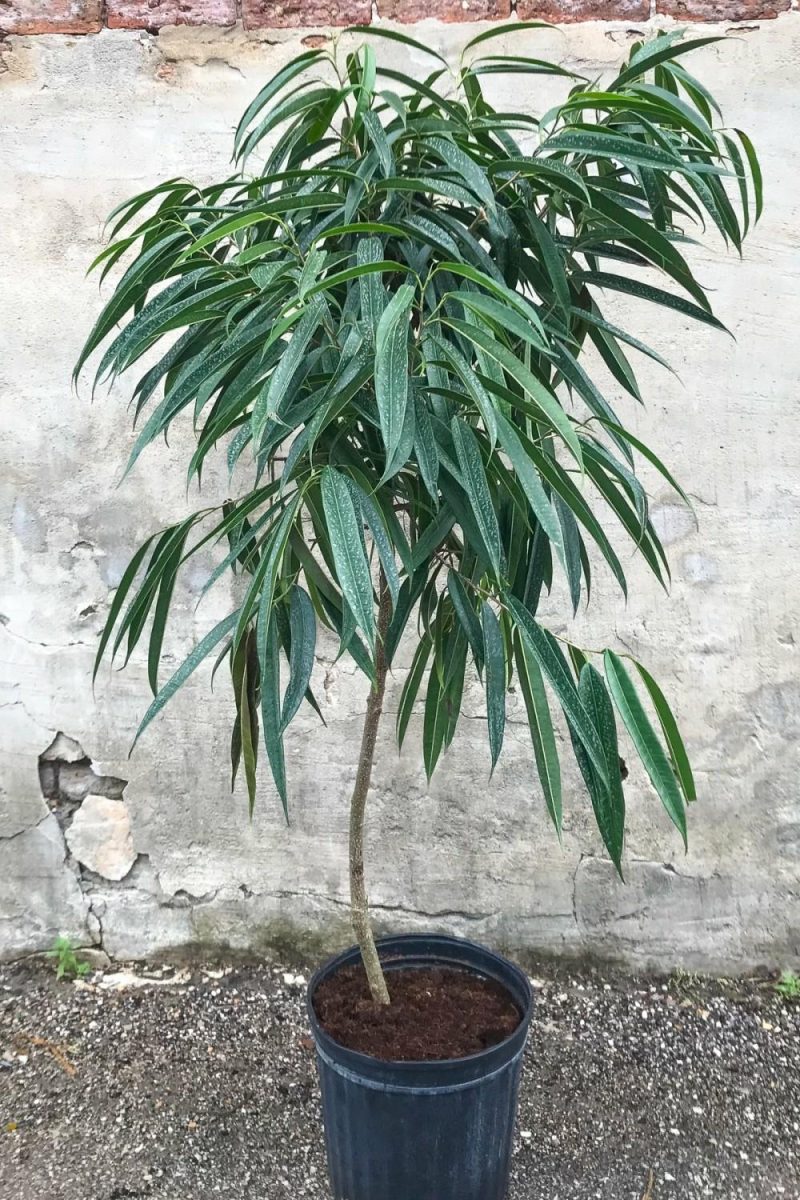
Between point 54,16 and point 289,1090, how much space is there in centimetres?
213

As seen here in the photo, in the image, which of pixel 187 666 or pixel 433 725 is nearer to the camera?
pixel 187 666

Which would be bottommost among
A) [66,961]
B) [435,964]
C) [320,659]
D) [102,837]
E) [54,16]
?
[66,961]

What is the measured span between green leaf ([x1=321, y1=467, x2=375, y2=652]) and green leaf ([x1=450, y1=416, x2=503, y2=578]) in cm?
12

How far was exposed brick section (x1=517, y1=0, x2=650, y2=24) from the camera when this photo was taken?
6.04 feet

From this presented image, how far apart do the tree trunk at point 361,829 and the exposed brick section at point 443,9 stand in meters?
1.17

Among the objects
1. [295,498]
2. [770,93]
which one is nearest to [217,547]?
[295,498]

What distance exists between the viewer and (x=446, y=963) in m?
1.63

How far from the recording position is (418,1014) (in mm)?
1443

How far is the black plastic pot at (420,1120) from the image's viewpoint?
4.41 ft

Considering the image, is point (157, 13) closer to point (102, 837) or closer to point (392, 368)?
point (392, 368)

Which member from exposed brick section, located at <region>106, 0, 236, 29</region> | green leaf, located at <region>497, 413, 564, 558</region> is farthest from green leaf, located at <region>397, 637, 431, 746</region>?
exposed brick section, located at <region>106, 0, 236, 29</region>

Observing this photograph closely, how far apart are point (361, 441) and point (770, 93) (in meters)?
1.27

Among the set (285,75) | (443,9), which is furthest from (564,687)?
(443,9)

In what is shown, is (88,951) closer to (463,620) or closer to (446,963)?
(446,963)
